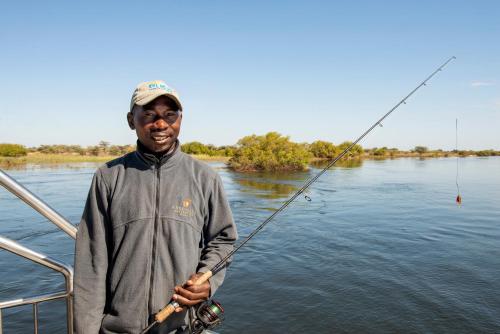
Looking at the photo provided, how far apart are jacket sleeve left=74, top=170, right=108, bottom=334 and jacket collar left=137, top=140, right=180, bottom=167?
31 cm

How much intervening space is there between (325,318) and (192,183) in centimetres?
678

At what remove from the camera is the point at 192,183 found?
2250 millimetres

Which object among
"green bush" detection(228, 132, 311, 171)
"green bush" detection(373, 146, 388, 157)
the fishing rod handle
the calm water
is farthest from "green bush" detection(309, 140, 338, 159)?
the fishing rod handle

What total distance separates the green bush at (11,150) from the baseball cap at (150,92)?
7872cm

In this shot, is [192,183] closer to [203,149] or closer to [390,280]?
[390,280]

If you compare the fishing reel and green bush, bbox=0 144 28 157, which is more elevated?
green bush, bbox=0 144 28 157

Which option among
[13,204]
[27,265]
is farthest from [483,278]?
[13,204]

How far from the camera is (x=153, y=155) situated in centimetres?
221

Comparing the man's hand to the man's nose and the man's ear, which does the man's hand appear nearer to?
the man's nose

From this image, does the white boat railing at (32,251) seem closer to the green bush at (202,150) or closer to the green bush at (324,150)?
the green bush at (202,150)

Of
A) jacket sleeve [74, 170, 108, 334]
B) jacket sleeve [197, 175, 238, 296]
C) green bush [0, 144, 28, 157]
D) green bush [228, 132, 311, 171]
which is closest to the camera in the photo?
jacket sleeve [74, 170, 108, 334]

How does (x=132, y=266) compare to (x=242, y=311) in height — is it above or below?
above

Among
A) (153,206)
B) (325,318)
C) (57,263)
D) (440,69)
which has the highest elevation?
(440,69)

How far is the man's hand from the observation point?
80.8 inches
